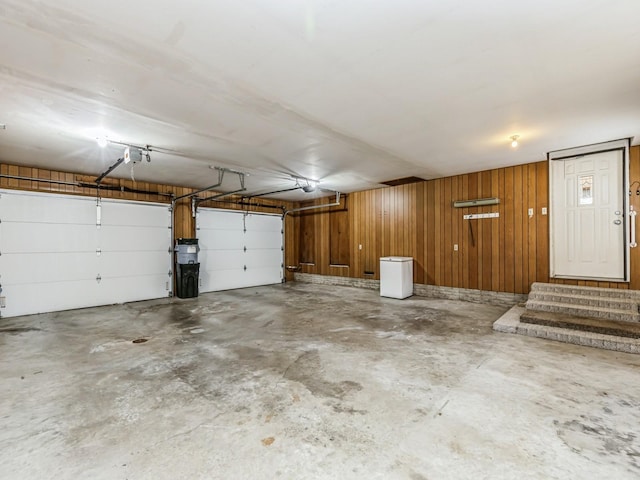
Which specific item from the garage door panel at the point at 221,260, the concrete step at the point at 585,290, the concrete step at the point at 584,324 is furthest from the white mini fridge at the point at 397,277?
the garage door panel at the point at 221,260

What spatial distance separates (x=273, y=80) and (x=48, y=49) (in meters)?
1.63

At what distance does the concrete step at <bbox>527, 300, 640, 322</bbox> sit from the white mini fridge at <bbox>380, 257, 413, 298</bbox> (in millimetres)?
2333

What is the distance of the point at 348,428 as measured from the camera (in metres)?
1.97

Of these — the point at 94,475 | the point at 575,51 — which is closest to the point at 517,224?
the point at 575,51

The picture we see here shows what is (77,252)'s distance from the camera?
18.9 feet

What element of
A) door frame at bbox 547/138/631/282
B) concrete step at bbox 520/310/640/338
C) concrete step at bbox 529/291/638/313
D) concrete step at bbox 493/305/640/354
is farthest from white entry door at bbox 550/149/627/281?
concrete step at bbox 493/305/640/354

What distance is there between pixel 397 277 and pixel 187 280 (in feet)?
15.0

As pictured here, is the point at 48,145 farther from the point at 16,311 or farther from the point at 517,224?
the point at 517,224

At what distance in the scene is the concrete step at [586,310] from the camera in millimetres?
3842

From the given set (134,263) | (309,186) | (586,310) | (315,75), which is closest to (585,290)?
(586,310)

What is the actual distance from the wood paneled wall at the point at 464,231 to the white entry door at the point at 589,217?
5.2 inches

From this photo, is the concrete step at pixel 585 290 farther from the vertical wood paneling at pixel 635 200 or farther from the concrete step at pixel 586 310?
the concrete step at pixel 586 310

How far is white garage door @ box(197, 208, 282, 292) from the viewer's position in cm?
771

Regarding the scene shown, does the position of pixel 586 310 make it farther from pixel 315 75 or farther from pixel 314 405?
pixel 315 75
